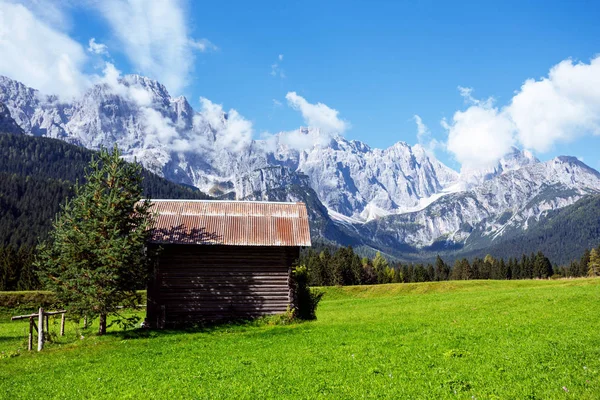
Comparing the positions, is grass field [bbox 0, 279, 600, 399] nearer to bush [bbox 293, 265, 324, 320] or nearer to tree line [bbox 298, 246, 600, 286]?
bush [bbox 293, 265, 324, 320]

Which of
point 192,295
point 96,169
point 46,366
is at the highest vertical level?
point 96,169

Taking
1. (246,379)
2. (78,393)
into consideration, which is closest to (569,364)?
(246,379)

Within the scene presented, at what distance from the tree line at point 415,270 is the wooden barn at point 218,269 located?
89609 millimetres

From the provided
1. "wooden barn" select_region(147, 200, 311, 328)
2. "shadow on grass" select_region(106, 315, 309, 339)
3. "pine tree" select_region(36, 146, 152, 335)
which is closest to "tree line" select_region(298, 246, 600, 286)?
"wooden barn" select_region(147, 200, 311, 328)

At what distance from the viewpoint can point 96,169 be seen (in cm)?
2886

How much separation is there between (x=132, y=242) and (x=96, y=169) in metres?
5.60

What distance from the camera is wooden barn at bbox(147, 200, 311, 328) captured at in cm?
3275

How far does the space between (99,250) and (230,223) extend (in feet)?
35.5

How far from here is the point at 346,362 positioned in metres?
15.8

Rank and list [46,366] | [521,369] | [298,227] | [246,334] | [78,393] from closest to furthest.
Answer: [521,369] → [78,393] → [46,366] → [246,334] → [298,227]

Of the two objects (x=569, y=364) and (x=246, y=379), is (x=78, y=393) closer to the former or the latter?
(x=246, y=379)

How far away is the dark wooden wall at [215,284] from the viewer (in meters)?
32.7

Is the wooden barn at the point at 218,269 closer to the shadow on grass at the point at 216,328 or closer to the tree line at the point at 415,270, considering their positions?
the shadow on grass at the point at 216,328

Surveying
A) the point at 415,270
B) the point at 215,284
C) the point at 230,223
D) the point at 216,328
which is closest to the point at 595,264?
the point at 415,270
